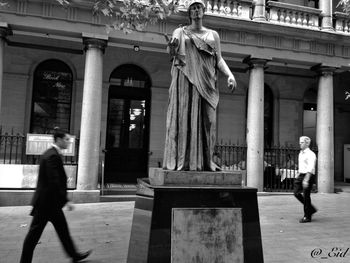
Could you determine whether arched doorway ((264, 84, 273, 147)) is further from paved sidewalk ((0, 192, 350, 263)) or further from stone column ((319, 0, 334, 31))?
paved sidewalk ((0, 192, 350, 263))

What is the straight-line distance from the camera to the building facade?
38.7 ft

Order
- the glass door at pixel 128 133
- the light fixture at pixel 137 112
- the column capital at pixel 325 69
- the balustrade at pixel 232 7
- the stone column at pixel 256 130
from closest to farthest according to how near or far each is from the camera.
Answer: the stone column at pixel 256 130, the balustrade at pixel 232 7, the column capital at pixel 325 69, the glass door at pixel 128 133, the light fixture at pixel 137 112

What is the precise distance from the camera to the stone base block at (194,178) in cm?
420

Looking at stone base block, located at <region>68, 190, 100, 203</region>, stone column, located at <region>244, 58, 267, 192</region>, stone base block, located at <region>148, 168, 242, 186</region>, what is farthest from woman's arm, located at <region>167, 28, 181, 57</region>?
stone column, located at <region>244, 58, 267, 192</region>

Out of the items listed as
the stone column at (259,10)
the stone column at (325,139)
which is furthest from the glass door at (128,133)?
the stone column at (325,139)

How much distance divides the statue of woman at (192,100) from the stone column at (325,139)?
35.1 feet

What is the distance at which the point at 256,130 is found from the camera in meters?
13.2

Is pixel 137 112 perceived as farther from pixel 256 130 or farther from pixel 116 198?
pixel 256 130

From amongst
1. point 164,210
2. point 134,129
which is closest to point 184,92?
point 164,210

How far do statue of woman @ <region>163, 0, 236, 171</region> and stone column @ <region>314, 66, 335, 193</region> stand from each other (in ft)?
35.1

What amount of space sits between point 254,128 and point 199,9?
9.09m

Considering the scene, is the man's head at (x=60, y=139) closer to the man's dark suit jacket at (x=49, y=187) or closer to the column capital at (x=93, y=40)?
the man's dark suit jacket at (x=49, y=187)

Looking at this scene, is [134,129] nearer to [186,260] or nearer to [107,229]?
[107,229]

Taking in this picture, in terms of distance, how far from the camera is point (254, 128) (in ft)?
43.5
